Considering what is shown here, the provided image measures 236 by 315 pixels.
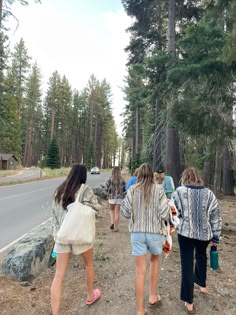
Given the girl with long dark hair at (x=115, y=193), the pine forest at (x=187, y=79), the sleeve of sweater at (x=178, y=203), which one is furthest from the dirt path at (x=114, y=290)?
the pine forest at (x=187, y=79)

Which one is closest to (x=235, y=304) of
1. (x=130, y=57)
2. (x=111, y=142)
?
(x=130, y=57)

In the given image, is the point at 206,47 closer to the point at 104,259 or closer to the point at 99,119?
the point at 104,259

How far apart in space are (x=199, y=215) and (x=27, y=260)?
9.60 feet

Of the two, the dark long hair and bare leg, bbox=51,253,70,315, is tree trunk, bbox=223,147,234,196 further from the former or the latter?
bare leg, bbox=51,253,70,315

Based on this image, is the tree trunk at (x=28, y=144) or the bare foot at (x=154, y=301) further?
the tree trunk at (x=28, y=144)

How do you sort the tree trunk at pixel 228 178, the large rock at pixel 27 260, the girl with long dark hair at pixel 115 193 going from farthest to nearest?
the tree trunk at pixel 228 178
the girl with long dark hair at pixel 115 193
the large rock at pixel 27 260

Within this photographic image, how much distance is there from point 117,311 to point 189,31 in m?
7.18

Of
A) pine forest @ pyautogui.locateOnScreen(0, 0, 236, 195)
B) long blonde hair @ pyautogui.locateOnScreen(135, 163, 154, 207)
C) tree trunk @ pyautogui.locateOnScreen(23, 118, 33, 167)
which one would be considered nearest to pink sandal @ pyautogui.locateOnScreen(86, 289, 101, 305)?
long blonde hair @ pyautogui.locateOnScreen(135, 163, 154, 207)

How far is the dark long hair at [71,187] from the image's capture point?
11.7 ft

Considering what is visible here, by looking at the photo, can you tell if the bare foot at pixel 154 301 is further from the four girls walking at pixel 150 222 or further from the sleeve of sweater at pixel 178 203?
the sleeve of sweater at pixel 178 203

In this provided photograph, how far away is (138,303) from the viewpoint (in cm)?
361

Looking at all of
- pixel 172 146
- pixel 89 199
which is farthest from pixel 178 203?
pixel 172 146

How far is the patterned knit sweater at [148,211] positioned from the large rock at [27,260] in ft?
7.33

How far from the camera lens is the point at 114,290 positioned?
4.41 m
